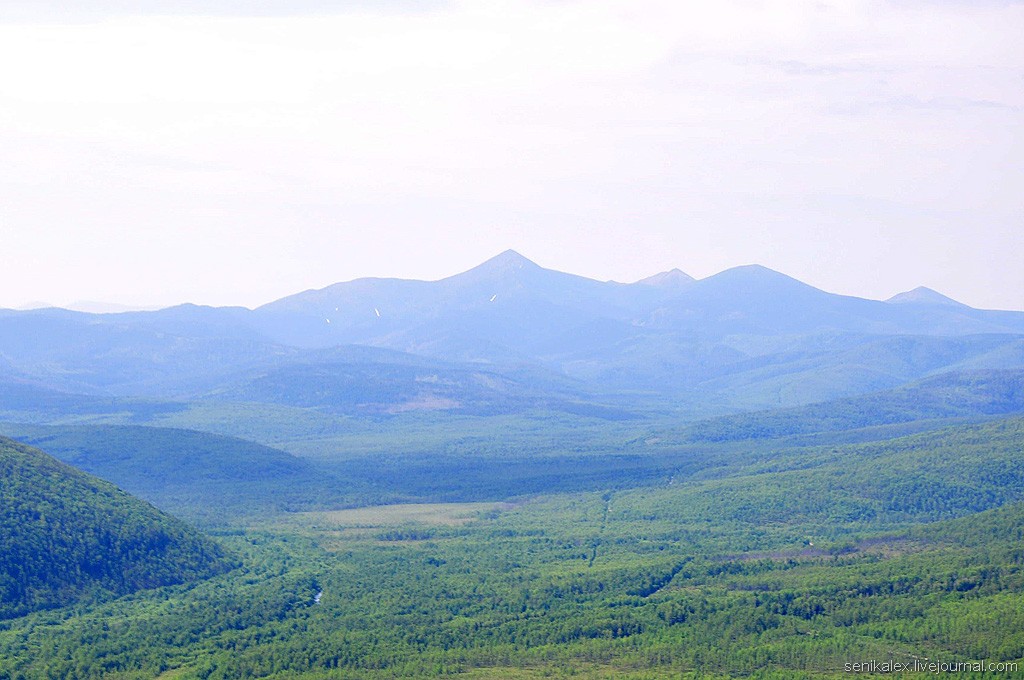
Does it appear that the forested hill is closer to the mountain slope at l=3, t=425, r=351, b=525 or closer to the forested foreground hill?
the forested foreground hill

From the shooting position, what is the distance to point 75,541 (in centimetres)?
9100

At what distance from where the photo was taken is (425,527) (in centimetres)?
11581

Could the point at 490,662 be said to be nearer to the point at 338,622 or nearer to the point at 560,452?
the point at 338,622

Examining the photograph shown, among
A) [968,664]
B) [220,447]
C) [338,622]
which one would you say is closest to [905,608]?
[968,664]

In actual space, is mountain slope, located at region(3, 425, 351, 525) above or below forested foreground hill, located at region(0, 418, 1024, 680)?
above

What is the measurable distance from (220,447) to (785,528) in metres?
70.6

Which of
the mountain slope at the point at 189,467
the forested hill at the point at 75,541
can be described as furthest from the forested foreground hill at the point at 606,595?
the mountain slope at the point at 189,467

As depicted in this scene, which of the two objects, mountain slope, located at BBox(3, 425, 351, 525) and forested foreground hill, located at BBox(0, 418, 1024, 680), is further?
mountain slope, located at BBox(3, 425, 351, 525)

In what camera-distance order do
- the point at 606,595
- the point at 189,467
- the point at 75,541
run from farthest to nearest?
1. the point at 189,467
2. the point at 75,541
3. the point at 606,595

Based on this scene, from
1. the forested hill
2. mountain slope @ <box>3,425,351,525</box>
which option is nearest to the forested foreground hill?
the forested hill

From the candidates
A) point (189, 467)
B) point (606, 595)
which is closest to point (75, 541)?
point (606, 595)

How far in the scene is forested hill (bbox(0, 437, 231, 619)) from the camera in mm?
85812

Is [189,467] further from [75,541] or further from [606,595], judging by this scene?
[606,595]

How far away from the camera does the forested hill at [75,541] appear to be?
85812 millimetres
